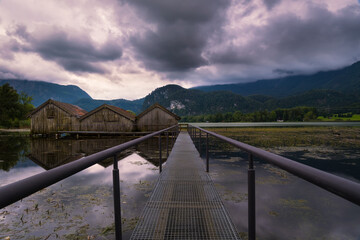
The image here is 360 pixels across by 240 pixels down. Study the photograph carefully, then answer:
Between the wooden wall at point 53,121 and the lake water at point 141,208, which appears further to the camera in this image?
the wooden wall at point 53,121

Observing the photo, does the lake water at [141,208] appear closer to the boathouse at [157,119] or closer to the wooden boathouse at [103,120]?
the boathouse at [157,119]

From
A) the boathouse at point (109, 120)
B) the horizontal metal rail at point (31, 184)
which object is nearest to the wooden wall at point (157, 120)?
the boathouse at point (109, 120)

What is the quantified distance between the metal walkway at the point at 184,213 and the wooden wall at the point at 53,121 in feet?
100

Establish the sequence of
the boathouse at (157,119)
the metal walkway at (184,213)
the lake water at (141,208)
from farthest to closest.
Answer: the boathouse at (157,119), the lake water at (141,208), the metal walkway at (184,213)

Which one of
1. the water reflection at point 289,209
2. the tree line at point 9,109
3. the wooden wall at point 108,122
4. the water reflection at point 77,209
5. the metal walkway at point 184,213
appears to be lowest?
the water reflection at point 289,209

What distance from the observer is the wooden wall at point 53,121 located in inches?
1168

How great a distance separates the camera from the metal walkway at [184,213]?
236cm

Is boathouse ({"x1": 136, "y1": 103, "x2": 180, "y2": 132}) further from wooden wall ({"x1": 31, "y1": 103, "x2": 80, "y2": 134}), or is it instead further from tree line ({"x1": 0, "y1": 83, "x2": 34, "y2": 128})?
tree line ({"x1": 0, "y1": 83, "x2": 34, "y2": 128})

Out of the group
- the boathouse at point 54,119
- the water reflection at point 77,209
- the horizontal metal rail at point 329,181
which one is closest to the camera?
the horizontal metal rail at point 329,181

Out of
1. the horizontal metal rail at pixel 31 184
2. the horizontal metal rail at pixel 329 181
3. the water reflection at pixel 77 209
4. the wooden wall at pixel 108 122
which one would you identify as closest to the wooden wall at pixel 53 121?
the wooden wall at pixel 108 122

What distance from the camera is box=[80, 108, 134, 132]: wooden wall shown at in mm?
28500

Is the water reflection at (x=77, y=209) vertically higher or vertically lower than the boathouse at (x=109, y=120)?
lower

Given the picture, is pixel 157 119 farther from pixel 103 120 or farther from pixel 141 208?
pixel 141 208

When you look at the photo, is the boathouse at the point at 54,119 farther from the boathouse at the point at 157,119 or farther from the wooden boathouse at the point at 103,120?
the boathouse at the point at 157,119
